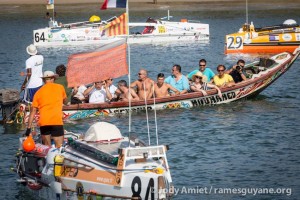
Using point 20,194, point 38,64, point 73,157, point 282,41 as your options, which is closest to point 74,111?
point 38,64

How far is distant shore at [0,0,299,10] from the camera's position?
225 feet

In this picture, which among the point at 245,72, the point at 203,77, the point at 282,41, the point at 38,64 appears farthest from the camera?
the point at 282,41

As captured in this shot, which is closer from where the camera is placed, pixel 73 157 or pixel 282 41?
pixel 73 157

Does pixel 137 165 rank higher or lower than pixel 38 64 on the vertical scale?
lower

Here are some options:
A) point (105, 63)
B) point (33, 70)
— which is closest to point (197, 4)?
point (33, 70)

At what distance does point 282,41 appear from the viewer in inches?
1663

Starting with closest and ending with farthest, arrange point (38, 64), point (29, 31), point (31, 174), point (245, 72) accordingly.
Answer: point (31, 174)
point (38, 64)
point (245, 72)
point (29, 31)

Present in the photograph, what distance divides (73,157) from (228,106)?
1210cm

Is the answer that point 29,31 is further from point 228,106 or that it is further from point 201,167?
point 201,167

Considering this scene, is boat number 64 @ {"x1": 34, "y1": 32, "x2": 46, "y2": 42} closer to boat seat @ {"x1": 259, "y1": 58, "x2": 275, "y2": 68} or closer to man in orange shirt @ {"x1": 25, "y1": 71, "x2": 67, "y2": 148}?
boat seat @ {"x1": 259, "y1": 58, "x2": 275, "y2": 68}

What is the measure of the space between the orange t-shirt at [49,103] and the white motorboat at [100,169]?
53 cm

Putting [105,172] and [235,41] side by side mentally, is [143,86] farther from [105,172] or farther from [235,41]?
[235,41]

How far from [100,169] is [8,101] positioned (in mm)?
9938

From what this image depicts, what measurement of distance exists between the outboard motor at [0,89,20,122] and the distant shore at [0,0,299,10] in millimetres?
43600
